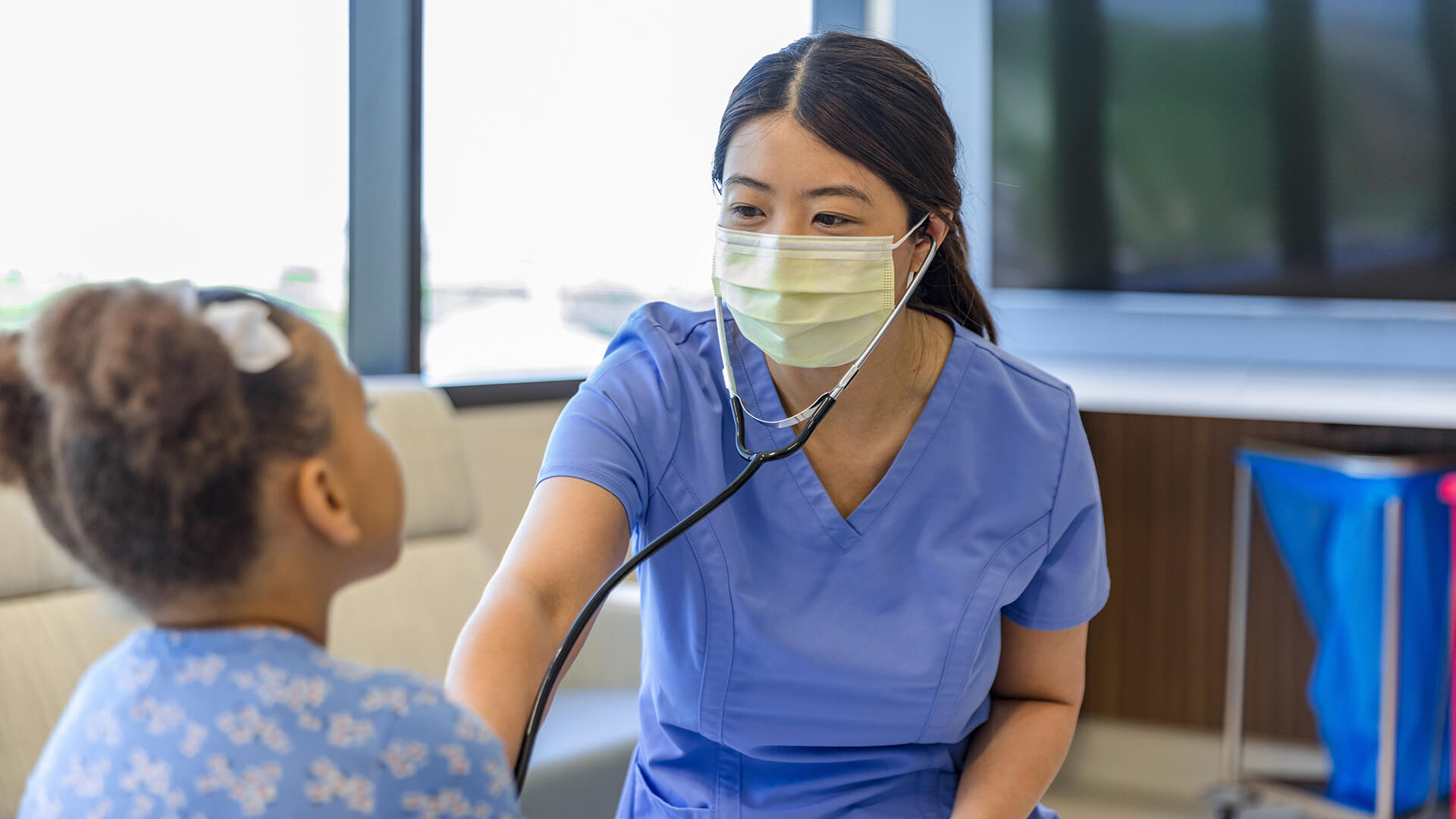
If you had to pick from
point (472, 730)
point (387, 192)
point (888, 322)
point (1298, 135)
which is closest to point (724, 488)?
point (888, 322)

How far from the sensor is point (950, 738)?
1073 millimetres

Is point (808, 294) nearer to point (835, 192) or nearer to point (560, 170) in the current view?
point (835, 192)

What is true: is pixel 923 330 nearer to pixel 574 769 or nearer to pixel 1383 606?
pixel 574 769

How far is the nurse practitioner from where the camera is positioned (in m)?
1.03

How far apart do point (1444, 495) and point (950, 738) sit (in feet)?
4.46

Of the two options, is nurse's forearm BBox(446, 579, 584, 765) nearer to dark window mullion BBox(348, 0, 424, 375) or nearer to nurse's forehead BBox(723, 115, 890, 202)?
nurse's forehead BBox(723, 115, 890, 202)

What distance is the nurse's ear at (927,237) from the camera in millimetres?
1122

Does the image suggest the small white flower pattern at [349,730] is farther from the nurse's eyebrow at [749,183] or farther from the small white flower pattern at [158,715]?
the nurse's eyebrow at [749,183]

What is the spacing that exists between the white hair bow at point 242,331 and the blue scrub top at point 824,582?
42cm

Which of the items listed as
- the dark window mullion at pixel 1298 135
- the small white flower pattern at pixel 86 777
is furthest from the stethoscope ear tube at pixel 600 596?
the dark window mullion at pixel 1298 135

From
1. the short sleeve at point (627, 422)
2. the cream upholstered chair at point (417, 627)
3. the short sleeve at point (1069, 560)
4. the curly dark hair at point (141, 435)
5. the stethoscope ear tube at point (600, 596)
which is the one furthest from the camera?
the cream upholstered chair at point (417, 627)

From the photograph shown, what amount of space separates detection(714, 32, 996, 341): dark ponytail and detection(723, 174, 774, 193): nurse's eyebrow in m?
0.05

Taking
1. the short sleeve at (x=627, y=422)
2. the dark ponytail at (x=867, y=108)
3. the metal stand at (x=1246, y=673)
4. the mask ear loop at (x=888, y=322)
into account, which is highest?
the dark ponytail at (x=867, y=108)

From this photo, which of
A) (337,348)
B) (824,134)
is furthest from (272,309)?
(824,134)
